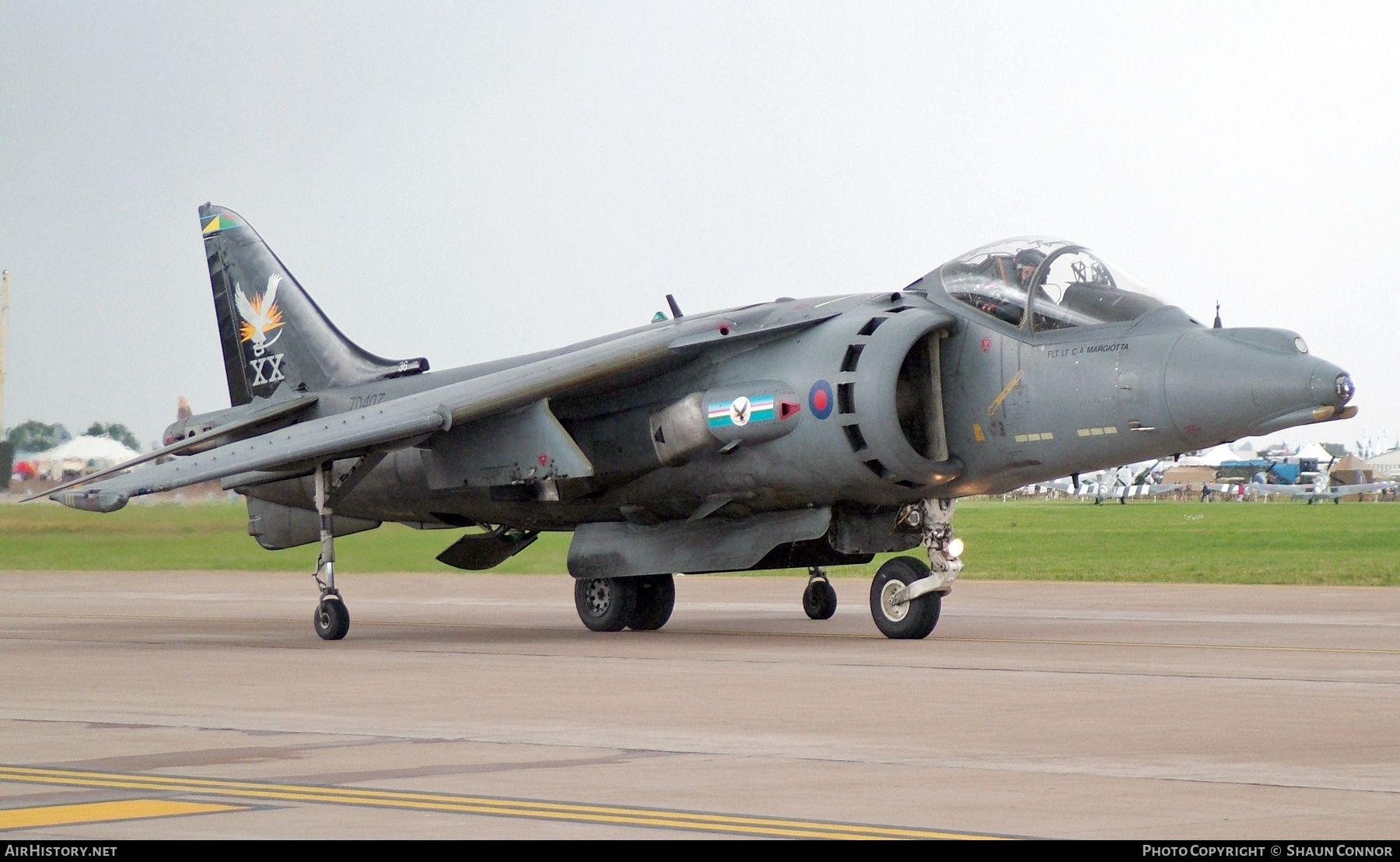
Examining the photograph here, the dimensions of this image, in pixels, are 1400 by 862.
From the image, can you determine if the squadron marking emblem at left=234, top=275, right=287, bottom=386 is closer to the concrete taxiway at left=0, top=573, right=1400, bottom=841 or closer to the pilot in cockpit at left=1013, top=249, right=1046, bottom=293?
the concrete taxiway at left=0, top=573, right=1400, bottom=841

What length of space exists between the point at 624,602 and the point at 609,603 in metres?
0.14

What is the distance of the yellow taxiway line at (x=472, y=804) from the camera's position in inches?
218

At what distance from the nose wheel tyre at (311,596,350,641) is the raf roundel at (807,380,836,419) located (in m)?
4.69

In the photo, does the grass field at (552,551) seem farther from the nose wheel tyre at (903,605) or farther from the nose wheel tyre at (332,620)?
the nose wheel tyre at (903,605)

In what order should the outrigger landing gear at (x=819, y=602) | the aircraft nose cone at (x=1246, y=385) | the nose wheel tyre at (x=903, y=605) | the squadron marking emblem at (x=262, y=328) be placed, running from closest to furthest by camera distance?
the aircraft nose cone at (x=1246, y=385) → the nose wheel tyre at (x=903, y=605) → the outrigger landing gear at (x=819, y=602) → the squadron marking emblem at (x=262, y=328)

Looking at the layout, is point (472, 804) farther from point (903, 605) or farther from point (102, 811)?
point (903, 605)

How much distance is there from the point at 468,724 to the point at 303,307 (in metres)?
11.2

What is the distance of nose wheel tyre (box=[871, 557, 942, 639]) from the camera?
1409 centimetres

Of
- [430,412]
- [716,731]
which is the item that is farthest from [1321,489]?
[716,731]

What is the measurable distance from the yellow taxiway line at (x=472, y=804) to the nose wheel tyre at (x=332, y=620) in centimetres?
809

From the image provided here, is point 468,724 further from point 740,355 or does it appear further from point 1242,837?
point 740,355

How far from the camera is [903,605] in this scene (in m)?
14.2

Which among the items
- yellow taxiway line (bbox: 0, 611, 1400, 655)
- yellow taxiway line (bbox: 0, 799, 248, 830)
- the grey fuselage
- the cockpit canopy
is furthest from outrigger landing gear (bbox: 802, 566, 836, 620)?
yellow taxiway line (bbox: 0, 799, 248, 830)

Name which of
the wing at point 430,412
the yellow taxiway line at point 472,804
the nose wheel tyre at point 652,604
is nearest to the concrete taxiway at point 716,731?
the yellow taxiway line at point 472,804
